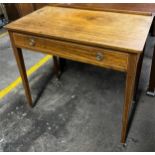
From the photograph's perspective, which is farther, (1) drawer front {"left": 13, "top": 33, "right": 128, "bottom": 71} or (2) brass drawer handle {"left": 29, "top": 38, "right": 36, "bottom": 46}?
(2) brass drawer handle {"left": 29, "top": 38, "right": 36, "bottom": 46}

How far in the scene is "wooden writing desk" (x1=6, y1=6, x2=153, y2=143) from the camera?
0.99 meters

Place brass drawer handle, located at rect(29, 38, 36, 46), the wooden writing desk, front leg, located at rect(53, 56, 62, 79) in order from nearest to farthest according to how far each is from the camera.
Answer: the wooden writing desk → brass drawer handle, located at rect(29, 38, 36, 46) → front leg, located at rect(53, 56, 62, 79)

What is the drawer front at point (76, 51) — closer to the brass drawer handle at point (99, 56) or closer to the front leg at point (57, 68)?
the brass drawer handle at point (99, 56)

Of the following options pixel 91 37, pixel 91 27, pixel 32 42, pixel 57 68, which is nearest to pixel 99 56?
pixel 91 37

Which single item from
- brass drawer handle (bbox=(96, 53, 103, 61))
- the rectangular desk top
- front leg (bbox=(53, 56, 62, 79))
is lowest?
front leg (bbox=(53, 56, 62, 79))

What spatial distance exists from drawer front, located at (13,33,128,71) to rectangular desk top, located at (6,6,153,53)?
0.04m

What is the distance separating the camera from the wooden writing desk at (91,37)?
992mm

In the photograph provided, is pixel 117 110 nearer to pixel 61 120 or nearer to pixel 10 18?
pixel 61 120

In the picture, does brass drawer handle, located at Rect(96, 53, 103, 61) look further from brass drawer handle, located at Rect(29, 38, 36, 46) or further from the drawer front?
brass drawer handle, located at Rect(29, 38, 36, 46)

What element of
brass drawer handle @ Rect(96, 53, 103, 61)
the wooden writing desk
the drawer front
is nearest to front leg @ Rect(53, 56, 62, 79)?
the wooden writing desk

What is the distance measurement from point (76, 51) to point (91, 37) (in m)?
0.12

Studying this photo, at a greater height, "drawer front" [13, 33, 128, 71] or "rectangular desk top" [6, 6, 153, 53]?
"rectangular desk top" [6, 6, 153, 53]

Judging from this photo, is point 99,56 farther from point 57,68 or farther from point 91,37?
point 57,68

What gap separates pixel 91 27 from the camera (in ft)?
3.80
